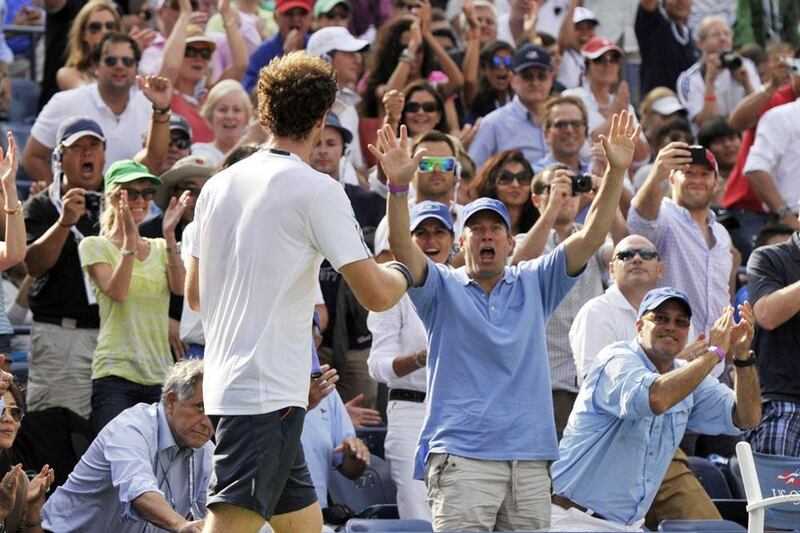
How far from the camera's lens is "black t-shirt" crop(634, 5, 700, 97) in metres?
13.2

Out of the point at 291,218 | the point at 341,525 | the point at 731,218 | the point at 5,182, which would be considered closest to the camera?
the point at 291,218

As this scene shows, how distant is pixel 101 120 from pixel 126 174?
1818 millimetres

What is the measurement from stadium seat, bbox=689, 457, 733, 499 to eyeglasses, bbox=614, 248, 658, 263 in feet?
3.47

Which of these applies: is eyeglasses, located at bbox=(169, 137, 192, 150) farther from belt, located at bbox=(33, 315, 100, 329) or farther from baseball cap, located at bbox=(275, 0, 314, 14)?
baseball cap, located at bbox=(275, 0, 314, 14)

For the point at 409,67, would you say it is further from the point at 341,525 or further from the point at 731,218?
the point at 341,525

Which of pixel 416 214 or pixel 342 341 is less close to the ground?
pixel 416 214

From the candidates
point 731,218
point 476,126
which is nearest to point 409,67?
point 476,126

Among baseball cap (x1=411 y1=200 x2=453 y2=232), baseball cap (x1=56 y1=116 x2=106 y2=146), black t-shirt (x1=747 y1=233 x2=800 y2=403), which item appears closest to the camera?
baseball cap (x1=411 y1=200 x2=453 y2=232)

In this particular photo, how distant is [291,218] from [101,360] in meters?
3.22

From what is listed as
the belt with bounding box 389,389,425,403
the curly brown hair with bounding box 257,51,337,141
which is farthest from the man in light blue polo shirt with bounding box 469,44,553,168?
the curly brown hair with bounding box 257,51,337,141

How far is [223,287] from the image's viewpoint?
476 centimetres

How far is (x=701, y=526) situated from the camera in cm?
679

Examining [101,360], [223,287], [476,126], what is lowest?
[101,360]

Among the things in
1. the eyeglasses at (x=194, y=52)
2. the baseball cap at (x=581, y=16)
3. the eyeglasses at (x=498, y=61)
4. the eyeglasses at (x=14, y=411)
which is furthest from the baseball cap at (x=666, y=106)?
the eyeglasses at (x=14, y=411)
